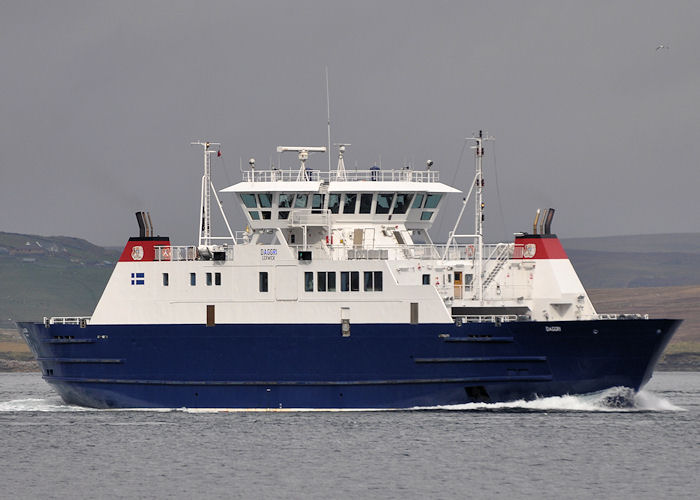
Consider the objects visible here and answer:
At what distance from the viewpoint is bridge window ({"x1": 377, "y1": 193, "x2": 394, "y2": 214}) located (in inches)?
1636

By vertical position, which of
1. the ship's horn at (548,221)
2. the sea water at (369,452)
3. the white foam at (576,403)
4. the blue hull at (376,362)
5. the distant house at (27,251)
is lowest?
the sea water at (369,452)

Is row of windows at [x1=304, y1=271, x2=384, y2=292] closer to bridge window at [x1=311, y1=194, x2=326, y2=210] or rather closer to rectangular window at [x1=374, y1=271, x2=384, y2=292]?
rectangular window at [x1=374, y1=271, x2=384, y2=292]

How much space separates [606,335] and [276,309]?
914cm

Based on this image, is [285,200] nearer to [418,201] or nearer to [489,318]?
[418,201]

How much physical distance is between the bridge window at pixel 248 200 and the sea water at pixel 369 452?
6.30 m

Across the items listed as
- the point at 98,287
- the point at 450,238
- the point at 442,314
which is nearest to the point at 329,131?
the point at 450,238

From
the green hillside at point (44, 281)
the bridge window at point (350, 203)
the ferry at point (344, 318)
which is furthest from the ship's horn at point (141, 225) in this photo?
the green hillside at point (44, 281)

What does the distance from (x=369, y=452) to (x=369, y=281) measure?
7326 mm

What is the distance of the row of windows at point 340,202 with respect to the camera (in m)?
41.4

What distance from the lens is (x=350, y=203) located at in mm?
41469

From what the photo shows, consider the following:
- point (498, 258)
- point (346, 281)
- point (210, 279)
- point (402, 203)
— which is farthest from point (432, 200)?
point (210, 279)

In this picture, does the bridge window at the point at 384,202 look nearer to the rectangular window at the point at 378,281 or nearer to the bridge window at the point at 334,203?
the bridge window at the point at 334,203

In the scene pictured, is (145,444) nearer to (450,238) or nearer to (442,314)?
(442,314)

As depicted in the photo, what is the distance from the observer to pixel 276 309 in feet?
130
